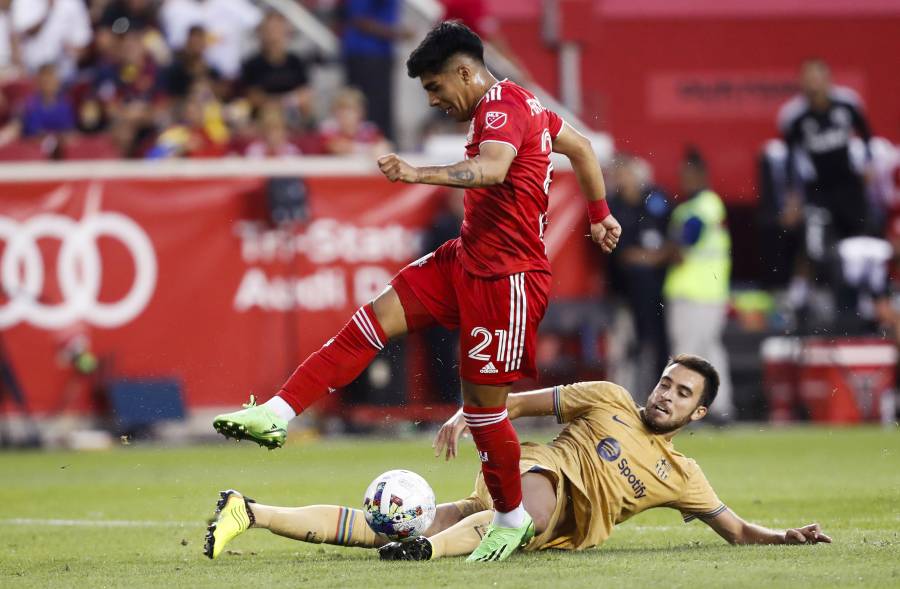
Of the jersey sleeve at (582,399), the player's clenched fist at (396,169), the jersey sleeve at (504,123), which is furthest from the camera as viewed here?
the jersey sleeve at (582,399)

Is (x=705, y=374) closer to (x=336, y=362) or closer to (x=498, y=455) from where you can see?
(x=498, y=455)

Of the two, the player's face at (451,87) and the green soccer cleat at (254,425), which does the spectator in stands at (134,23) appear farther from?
the green soccer cleat at (254,425)

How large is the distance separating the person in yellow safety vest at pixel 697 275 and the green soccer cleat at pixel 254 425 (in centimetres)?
904

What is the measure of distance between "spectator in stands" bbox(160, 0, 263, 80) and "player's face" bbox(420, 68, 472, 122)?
1060 centimetres

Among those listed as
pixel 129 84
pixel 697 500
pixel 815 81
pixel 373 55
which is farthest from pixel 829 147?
pixel 697 500

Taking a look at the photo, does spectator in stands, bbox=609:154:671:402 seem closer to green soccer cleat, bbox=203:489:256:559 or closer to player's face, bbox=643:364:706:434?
player's face, bbox=643:364:706:434

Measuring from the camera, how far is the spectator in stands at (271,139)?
53.1 ft

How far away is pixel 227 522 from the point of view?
6988 millimetres

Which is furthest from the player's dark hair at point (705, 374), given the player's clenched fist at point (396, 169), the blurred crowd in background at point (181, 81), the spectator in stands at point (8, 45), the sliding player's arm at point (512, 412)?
the spectator in stands at point (8, 45)

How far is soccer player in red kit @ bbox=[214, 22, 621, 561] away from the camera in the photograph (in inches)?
277

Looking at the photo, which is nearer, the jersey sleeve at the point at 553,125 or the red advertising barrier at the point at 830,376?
the jersey sleeve at the point at 553,125

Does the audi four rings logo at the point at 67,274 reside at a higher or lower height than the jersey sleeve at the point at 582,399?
higher

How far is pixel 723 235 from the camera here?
52.3 feet

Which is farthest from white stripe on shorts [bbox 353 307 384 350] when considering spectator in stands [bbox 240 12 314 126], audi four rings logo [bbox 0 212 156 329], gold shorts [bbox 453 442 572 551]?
spectator in stands [bbox 240 12 314 126]
